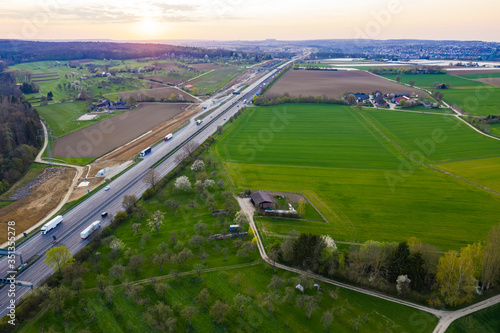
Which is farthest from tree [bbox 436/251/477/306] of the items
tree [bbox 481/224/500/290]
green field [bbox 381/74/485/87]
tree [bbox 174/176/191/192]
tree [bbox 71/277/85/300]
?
green field [bbox 381/74/485/87]

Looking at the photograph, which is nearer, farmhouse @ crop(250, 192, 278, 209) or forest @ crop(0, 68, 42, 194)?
farmhouse @ crop(250, 192, 278, 209)

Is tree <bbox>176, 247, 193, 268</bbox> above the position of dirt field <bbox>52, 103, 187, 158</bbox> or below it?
below

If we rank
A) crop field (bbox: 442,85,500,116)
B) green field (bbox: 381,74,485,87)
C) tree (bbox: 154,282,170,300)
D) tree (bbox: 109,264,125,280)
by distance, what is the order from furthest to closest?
green field (bbox: 381,74,485,87) < crop field (bbox: 442,85,500,116) < tree (bbox: 109,264,125,280) < tree (bbox: 154,282,170,300)

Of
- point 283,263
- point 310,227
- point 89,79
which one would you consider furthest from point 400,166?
point 89,79

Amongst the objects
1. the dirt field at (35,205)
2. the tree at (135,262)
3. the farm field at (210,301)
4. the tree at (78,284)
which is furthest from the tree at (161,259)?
the dirt field at (35,205)

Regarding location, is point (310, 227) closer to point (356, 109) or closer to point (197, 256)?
point (197, 256)

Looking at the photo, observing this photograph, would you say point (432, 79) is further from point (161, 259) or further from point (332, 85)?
point (161, 259)

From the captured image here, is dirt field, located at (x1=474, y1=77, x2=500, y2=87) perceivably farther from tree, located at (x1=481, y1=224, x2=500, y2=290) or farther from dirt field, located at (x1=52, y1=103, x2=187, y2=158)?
dirt field, located at (x1=52, y1=103, x2=187, y2=158)
